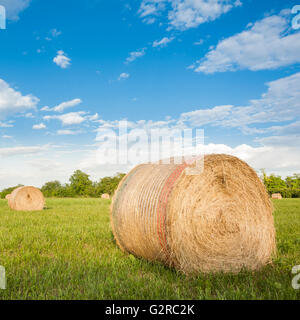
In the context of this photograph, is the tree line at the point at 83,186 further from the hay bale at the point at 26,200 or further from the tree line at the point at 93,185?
the hay bale at the point at 26,200

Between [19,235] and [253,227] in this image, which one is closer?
[253,227]

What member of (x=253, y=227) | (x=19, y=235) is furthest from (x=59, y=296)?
(x=19, y=235)

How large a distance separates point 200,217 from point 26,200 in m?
14.0

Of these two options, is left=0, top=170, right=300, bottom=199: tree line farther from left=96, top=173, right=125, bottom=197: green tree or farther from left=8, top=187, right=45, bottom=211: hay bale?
left=8, top=187, right=45, bottom=211: hay bale

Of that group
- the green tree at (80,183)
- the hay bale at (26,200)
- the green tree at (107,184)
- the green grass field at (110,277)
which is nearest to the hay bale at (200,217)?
the green grass field at (110,277)

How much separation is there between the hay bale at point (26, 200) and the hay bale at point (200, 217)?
12283 mm

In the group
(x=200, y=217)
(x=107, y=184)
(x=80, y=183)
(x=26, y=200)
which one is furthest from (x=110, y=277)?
(x=80, y=183)

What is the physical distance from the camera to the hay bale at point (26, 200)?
16.2 meters

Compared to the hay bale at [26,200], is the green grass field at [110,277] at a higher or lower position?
lower
